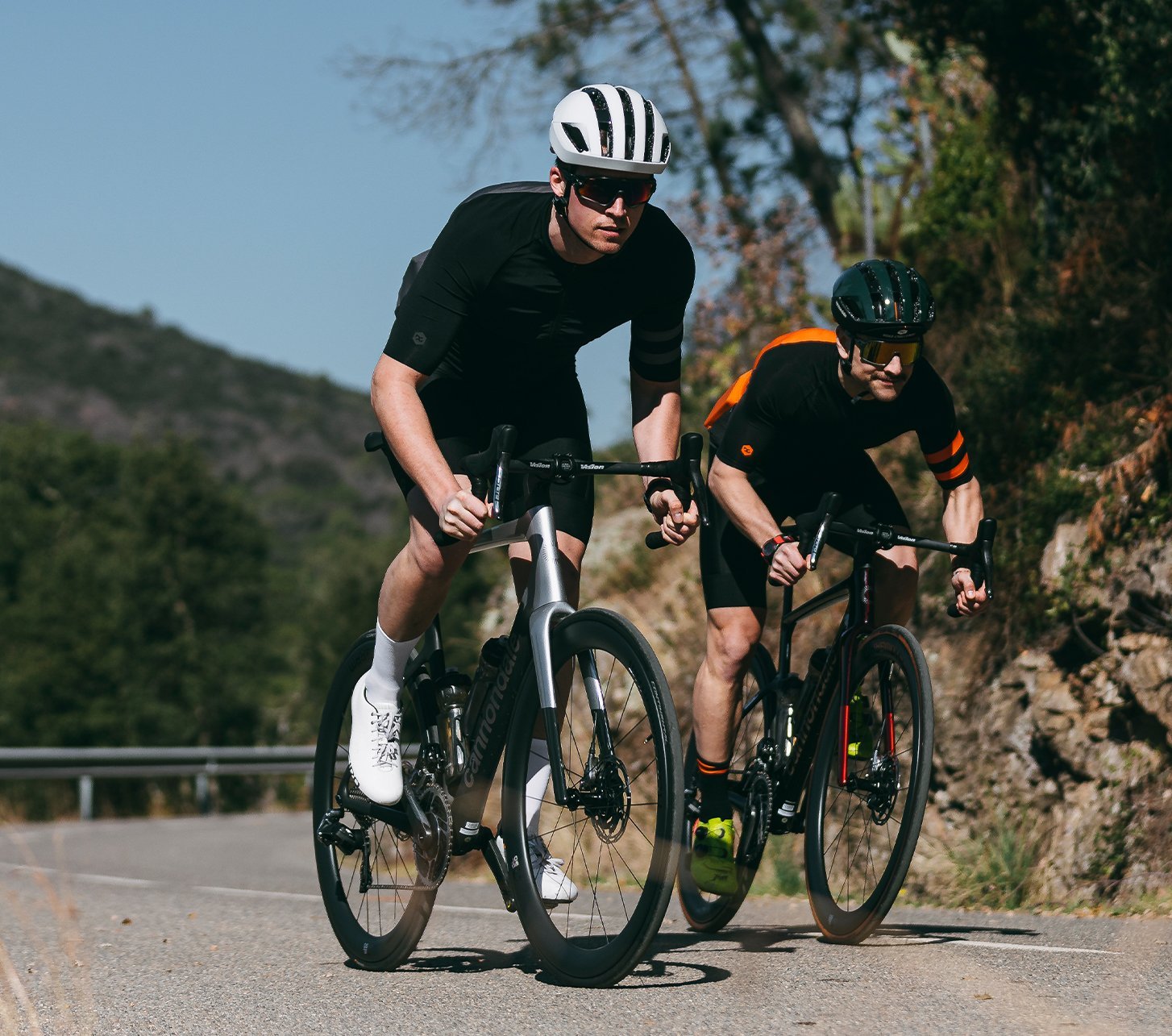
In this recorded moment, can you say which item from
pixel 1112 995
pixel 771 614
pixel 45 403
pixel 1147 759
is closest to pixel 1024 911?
pixel 1147 759

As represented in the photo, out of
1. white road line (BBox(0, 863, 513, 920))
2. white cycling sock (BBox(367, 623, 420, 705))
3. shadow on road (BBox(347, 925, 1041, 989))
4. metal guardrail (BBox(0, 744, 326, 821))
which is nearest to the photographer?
shadow on road (BBox(347, 925, 1041, 989))

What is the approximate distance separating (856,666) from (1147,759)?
122 inches

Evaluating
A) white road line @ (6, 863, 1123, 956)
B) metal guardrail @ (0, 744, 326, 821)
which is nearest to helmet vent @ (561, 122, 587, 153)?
white road line @ (6, 863, 1123, 956)

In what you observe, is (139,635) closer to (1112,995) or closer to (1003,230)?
(1003,230)

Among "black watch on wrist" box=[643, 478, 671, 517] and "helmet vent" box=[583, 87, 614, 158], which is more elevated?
"helmet vent" box=[583, 87, 614, 158]

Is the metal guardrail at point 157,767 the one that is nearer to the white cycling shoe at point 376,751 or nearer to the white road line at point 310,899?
the white road line at point 310,899

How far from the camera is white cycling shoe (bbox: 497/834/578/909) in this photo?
4000mm

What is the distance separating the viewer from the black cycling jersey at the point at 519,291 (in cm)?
412

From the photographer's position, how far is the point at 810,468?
531 centimetres

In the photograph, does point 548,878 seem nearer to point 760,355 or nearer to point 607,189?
point 607,189

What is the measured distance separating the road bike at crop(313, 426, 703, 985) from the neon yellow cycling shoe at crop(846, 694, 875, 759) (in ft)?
2.28

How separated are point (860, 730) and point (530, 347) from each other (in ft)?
5.37

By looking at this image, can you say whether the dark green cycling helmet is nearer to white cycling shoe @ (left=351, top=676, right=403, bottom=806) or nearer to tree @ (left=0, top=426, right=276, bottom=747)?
white cycling shoe @ (left=351, top=676, right=403, bottom=806)

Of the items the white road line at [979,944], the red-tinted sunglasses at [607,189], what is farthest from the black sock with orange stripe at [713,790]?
the red-tinted sunglasses at [607,189]
